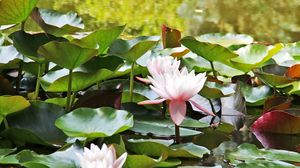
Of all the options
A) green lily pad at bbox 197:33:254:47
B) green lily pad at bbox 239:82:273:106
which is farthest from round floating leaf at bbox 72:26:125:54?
green lily pad at bbox 197:33:254:47

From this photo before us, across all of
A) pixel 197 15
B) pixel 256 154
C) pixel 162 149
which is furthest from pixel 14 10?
pixel 197 15

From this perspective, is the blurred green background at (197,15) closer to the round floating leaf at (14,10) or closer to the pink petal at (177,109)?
the round floating leaf at (14,10)

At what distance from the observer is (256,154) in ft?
3.18

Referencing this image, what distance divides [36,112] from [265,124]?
43 centimetres

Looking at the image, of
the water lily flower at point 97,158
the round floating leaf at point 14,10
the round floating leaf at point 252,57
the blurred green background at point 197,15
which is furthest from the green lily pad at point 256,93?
the blurred green background at point 197,15

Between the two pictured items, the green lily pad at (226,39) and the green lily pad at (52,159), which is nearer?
the green lily pad at (52,159)

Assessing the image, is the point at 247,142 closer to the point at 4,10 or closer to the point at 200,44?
the point at 200,44

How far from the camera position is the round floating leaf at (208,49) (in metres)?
1.17

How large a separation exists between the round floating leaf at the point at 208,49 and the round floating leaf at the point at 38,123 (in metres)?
0.31

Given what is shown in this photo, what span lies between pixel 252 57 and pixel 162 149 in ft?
1.99

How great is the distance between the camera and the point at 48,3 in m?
3.14

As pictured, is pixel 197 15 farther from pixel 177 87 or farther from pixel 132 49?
pixel 177 87

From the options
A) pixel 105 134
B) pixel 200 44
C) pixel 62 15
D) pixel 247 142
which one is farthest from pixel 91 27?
pixel 105 134

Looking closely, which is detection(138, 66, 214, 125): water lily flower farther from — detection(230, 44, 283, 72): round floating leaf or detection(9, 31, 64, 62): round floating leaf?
detection(230, 44, 283, 72): round floating leaf
